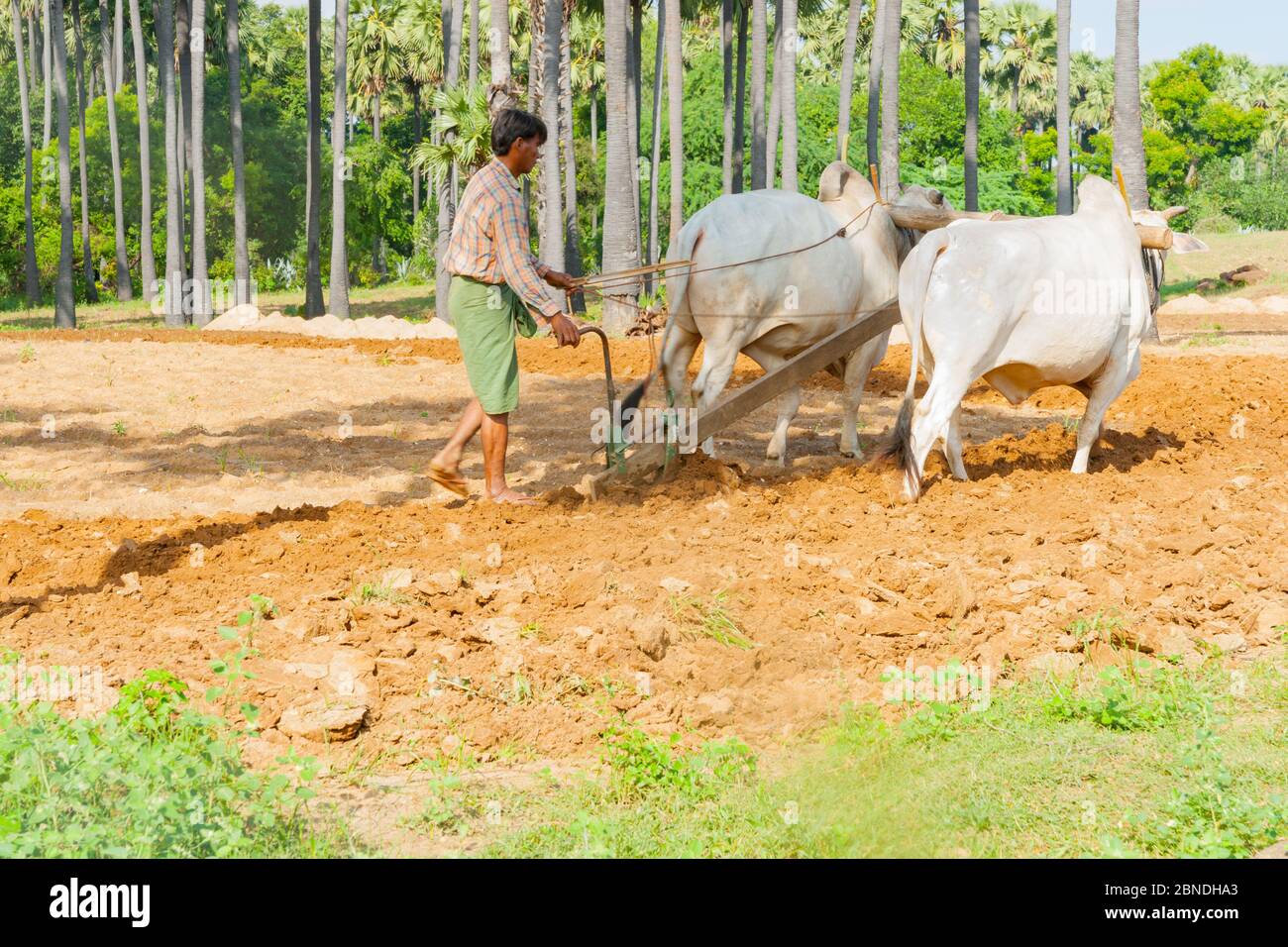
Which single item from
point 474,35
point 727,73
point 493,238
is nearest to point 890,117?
point 474,35

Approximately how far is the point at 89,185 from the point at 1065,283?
44.8m

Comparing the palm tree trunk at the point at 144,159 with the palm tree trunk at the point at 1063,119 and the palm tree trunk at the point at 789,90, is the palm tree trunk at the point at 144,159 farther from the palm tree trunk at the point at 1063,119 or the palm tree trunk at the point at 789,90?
the palm tree trunk at the point at 1063,119

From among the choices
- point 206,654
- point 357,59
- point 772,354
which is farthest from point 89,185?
point 206,654

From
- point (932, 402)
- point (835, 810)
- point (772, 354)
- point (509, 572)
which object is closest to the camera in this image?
point (835, 810)

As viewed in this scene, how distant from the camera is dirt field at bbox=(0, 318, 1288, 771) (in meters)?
4.84

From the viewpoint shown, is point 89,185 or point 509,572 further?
point 89,185

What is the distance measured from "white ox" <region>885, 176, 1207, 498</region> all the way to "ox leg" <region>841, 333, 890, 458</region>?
1486 millimetres

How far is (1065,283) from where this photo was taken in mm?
7652

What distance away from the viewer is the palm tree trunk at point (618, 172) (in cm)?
2089

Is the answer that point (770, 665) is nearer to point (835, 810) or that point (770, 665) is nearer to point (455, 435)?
point (835, 810)

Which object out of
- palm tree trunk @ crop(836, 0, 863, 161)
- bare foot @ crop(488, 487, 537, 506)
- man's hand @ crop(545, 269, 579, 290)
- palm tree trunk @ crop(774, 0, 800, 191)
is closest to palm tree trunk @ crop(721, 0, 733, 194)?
palm tree trunk @ crop(836, 0, 863, 161)

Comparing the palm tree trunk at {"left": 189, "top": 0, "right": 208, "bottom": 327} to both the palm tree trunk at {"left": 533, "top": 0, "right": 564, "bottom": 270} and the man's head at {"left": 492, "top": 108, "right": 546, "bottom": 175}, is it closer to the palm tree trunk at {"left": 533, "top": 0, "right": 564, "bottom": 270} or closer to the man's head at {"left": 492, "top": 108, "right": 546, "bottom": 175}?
the palm tree trunk at {"left": 533, "top": 0, "right": 564, "bottom": 270}

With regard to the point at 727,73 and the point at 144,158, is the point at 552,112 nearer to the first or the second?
the point at 727,73

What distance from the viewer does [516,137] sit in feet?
23.7
